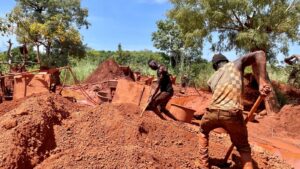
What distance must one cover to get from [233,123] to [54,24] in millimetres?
22977

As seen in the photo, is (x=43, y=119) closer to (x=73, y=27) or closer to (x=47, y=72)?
(x=47, y=72)

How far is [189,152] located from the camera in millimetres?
5684

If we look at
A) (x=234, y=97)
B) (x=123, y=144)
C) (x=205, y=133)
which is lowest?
(x=123, y=144)

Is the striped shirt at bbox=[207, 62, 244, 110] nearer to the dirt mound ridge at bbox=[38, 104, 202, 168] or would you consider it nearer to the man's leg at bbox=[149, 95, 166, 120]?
the dirt mound ridge at bbox=[38, 104, 202, 168]

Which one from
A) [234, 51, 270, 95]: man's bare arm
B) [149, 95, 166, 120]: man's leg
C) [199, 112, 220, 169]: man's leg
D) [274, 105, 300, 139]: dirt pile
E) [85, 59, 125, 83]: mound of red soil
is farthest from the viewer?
[85, 59, 125, 83]: mound of red soil

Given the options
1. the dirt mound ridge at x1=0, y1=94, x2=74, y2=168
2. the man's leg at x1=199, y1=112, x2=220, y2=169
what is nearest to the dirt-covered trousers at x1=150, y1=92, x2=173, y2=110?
the dirt mound ridge at x1=0, y1=94, x2=74, y2=168

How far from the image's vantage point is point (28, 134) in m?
5.64

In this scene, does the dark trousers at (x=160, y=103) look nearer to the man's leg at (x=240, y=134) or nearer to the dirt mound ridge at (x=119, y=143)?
the dirt mound ridge at (x=119, y=143)

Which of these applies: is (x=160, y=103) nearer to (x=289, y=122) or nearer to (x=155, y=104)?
(x=155, y=104)

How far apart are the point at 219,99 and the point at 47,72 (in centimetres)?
567

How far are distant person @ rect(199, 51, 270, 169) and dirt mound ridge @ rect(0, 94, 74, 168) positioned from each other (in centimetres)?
213

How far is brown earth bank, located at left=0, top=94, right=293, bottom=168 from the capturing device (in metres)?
4.84

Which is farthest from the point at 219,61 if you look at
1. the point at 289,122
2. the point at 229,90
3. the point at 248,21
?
the point at 248,21

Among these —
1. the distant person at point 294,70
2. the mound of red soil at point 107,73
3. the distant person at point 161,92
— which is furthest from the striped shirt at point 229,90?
the mound of red soil at point 107,73
